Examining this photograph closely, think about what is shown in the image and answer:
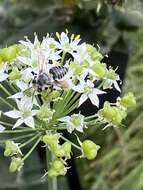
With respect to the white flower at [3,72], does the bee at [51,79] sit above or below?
below

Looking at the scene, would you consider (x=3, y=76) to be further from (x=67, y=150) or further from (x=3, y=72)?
(x=67, y=150)

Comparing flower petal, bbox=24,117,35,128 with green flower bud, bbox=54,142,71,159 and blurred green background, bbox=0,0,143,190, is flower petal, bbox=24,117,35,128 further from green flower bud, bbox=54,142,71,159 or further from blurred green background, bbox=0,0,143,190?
blurred green background, bbox=0,0,143,190

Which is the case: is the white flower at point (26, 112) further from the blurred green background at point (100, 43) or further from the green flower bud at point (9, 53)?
the blurred green background at point (100, 43)

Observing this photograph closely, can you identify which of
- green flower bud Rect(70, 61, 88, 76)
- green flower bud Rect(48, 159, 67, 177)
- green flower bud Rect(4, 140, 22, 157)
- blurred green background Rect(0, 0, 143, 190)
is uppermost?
blurred green background Rect(0, 0, 143, 190)

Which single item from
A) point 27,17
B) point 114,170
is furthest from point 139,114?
point 27,17

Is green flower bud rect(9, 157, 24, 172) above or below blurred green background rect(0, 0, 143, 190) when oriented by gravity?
below

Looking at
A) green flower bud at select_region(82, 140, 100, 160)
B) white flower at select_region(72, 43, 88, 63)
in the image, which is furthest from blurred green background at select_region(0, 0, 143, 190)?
green flower bud at select_region(82, 140, 100, 160)

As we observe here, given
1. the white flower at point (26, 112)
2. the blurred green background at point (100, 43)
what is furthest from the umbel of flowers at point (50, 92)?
the blurred green background at point (100, 43)

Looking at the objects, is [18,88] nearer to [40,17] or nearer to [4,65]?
[4,65]
